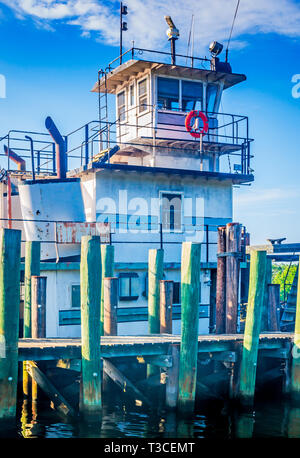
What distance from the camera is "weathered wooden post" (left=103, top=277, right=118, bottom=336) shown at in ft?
46.9

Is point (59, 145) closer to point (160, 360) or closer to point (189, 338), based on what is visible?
point (160, 360)

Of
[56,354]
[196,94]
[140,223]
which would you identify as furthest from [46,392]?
[196,94]

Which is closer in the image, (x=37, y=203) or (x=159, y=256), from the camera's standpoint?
(x=159, y=256)

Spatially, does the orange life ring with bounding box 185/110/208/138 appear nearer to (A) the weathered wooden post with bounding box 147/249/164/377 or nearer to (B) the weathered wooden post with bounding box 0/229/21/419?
(A) the weathered wooden post with bounding box 147/249/164/377

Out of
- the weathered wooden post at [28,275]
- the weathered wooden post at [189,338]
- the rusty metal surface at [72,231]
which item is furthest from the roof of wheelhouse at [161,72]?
the weathered wooden post at [189,338]

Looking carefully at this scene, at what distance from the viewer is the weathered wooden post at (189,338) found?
12.5 m

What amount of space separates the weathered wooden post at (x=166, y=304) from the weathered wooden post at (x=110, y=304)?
4.06 ft

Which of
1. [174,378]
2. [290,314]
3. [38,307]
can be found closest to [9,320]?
[38,307]

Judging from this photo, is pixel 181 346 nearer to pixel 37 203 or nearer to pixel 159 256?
pixel 159 256

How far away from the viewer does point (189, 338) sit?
41.0 ft

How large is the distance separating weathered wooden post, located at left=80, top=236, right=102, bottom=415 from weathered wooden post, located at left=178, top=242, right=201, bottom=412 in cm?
199

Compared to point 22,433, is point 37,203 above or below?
above
